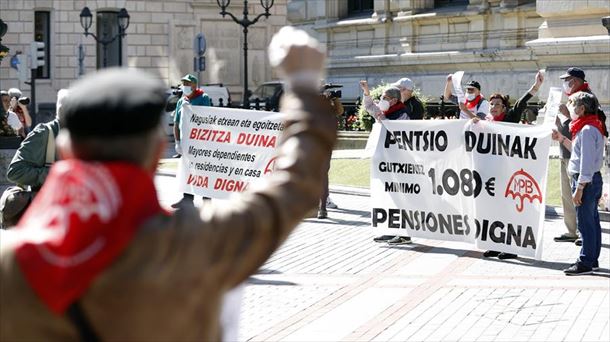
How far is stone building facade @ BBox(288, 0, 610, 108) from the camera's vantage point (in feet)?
76.9

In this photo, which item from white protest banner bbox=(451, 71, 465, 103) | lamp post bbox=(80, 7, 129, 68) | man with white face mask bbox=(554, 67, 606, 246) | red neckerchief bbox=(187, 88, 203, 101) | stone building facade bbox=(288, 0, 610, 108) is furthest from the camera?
lamp post bbox=(80, 7, 129, 68)

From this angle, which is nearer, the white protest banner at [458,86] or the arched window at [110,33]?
the white protest banner at [458,86]

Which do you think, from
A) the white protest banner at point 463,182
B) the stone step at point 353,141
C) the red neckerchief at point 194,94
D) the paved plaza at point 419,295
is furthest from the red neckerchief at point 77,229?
the stone step at point 353,141

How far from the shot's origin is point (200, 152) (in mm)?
16562

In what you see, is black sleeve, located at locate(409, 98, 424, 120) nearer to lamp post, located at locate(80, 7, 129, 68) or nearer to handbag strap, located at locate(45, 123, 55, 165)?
handbag strap, located at locate(45, 123, 55, 165)

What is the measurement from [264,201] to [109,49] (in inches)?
2195

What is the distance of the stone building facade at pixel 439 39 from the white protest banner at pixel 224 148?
8.86 meters

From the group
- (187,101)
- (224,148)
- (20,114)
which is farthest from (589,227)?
(20,114)

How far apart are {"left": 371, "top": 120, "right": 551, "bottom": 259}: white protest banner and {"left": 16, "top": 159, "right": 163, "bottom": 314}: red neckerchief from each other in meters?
10.1

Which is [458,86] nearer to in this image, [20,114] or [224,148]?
[224,148]

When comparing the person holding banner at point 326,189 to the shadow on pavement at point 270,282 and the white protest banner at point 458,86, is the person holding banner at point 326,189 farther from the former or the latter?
the shadow on pavement at point 270,282

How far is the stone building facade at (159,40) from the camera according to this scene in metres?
56.0

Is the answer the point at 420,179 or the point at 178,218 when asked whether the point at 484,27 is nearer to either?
the point at 420,179

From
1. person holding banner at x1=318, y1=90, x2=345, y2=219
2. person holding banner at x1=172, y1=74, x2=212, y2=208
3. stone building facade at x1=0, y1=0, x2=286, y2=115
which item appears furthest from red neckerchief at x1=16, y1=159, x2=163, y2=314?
stone building facade at x1=0, y1=0, x2=286, y2=115
